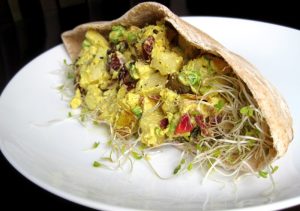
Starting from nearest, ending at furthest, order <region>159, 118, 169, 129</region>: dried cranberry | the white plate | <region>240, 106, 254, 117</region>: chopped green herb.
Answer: the white plate < <region>240, 106, 254, 117</region>: chopped green herb < <region>159, 118, 169, 129</region>: dried cranberry

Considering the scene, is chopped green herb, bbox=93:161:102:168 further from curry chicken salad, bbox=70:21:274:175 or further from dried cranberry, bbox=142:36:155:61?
dried cranberry, bbox=142:36:155:61

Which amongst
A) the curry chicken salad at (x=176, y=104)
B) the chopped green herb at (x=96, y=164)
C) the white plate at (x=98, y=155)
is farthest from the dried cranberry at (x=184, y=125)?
the chopped green herb at (x=96, y=164)

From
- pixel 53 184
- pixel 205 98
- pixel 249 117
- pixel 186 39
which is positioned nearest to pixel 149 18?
pixel 186 39

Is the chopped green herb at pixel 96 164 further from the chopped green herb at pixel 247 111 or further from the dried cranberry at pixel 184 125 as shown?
the chopped green herb at pixel 247 111

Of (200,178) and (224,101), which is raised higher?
(224,101)

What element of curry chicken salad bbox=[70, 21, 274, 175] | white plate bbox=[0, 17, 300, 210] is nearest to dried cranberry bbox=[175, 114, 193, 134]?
curry chicken salad bbox=[70, 21, 274, 175]

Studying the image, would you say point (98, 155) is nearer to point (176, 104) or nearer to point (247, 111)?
point (176, 104)

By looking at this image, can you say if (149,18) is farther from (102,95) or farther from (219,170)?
(219,170)
